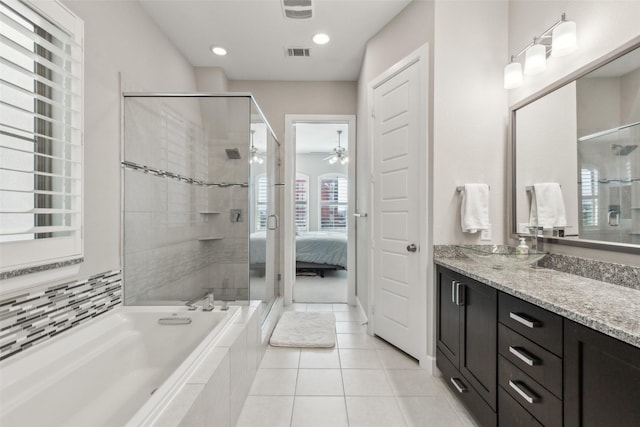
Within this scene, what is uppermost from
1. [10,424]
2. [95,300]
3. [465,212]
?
[465,212]

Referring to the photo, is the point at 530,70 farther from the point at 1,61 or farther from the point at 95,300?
the point at 95,300

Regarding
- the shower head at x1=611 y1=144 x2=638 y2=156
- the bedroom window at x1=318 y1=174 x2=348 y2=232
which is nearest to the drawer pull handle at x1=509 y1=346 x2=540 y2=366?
the shower head at x1=611 y1=144 x2=638 y2=156

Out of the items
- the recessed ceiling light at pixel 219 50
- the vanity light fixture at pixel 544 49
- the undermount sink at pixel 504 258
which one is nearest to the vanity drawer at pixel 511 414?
the undermount sink at pixel 504 258

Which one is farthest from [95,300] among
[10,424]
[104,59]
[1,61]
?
[104,59]

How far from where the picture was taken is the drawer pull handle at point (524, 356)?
45.4 inches

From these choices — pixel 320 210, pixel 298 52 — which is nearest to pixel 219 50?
pixel 298 52

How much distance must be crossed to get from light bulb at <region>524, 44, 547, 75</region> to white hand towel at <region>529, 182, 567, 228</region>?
70 centimetres

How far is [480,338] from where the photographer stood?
5.08 ft

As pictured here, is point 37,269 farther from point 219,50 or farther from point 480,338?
point 219,50

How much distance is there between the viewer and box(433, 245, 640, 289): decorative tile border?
1.34m

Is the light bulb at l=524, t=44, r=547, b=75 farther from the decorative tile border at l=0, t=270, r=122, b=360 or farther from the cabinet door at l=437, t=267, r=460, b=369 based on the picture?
the decorative tile border at l=0, t=270, r=122, b=360

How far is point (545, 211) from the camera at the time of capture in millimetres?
1854

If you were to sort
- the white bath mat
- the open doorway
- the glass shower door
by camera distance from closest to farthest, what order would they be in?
1. the glass shower door
2. the white bath mat
3. the open doorway

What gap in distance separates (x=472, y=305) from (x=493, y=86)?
1614mm
